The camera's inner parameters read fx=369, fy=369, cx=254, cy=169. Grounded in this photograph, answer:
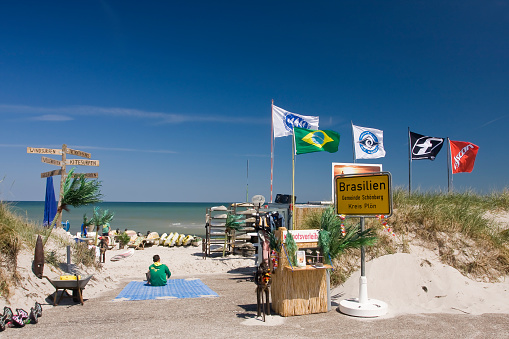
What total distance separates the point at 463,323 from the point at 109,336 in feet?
22.4

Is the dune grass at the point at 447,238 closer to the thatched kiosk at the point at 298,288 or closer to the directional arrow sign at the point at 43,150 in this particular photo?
the thatched kiosk at the point at 298,288

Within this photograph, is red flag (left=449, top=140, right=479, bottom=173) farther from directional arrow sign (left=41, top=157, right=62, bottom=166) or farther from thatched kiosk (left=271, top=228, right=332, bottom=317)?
directional arrow sign (left=41, top=157, right=62, bottom=166)

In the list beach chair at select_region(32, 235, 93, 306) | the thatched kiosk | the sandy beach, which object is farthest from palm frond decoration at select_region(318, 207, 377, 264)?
beach chair at select_region(32, 235, 93, 306)

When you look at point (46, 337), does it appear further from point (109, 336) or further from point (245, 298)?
point (245, 298)

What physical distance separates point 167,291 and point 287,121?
28.6ft

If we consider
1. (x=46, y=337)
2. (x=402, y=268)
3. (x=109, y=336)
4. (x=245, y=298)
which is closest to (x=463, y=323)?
(x=402, y=268)

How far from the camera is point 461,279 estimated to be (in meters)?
9.87

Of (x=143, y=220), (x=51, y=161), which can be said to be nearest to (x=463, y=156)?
(x=51, y=161)

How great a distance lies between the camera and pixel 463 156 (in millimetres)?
19203

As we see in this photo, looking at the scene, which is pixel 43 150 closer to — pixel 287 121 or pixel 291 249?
pixel 287 121

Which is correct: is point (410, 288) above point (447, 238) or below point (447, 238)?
below

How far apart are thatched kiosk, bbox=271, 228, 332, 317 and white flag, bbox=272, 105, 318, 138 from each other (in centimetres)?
839

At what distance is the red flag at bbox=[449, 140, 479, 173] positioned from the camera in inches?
752

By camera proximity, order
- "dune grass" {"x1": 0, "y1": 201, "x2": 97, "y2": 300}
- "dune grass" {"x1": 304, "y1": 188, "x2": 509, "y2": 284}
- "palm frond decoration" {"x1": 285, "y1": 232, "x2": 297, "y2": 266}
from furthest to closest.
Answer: "dune grass" {"x1": 304, "y1": 188, "x2": 509, "y2": 284}
"dune grass" {"x1": 0, "y1": 201, "x2": 97, "y2": 300}
"palm frond decoration" {"x1": 285, "y1": 232, "x2": 297, "y2": 266}
